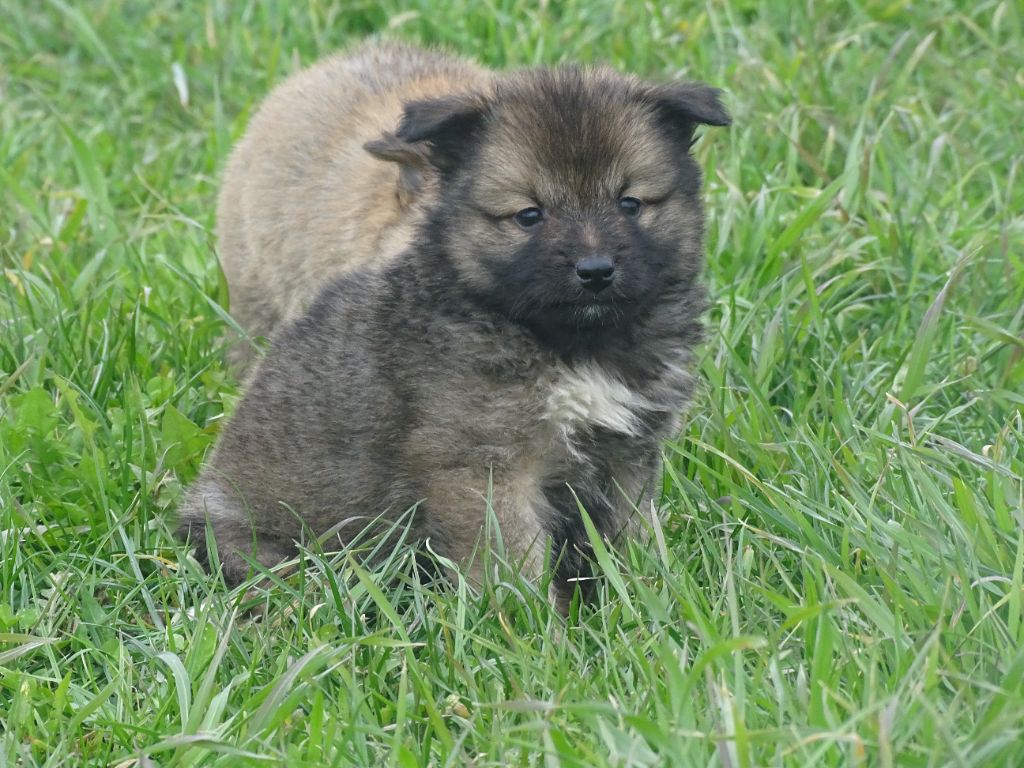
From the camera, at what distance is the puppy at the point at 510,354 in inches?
153

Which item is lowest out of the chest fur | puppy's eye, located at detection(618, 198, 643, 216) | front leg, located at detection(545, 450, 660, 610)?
front leg, located at detection(545, 450, 660, 610)

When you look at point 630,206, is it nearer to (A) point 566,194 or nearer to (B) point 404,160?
(A) point 566,194

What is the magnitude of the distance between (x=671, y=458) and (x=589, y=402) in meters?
0.52

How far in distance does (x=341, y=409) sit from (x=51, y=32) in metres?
4.48

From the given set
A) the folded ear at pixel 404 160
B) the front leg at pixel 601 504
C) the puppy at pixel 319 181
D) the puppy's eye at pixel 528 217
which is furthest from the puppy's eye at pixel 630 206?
the puppy at pixel 319 181

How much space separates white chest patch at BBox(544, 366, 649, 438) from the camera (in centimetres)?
393

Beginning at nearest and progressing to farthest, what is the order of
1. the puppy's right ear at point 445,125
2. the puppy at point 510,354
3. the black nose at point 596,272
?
the black nose at point 596,272, the puppy at point 510,354, the puppy's right ear at point 445,125

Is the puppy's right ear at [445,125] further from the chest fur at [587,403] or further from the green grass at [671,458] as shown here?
the green grass at [671,458]

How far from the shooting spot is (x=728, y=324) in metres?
4.97

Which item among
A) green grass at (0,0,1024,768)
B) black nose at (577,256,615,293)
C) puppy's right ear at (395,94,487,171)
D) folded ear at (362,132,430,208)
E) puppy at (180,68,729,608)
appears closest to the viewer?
green grass at (0,0,1024,768)

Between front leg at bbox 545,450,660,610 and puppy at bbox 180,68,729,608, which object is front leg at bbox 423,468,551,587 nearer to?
puppy at bbox 180,68,729,608

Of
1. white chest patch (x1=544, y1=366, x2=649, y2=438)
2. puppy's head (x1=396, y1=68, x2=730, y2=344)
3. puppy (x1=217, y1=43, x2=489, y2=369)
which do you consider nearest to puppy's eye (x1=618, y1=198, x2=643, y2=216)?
puppy's head (x1=396, y1=68, x2=730, y2=344)

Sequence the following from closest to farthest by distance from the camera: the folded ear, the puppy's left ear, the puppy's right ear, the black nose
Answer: the black nose
the puppy's right ear
the puppy's left ear
the folded ear

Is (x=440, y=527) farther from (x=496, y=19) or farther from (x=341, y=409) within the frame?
(x=496, y=19)
